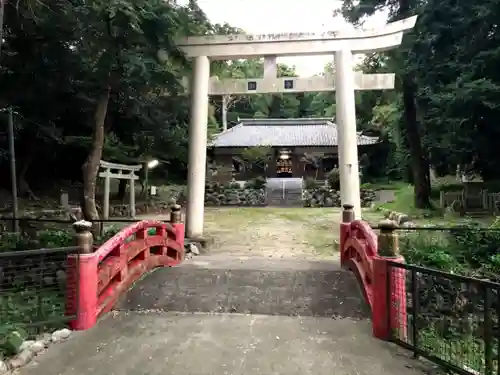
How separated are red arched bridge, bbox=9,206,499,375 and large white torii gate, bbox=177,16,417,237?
351cm

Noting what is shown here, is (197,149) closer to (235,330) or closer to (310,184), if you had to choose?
(235,330)

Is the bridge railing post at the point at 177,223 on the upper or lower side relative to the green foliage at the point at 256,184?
lower

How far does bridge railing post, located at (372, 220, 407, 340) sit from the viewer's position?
469 cm

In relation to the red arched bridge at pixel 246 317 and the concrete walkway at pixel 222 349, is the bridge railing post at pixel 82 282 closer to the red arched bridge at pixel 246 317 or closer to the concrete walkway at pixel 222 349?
the red arched bridge at pixel 246 317

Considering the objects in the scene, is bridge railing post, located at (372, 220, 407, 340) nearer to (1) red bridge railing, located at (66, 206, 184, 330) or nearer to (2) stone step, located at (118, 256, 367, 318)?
(2) stone step, located at (118, 256, 367, 318)

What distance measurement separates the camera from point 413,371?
3953 mm

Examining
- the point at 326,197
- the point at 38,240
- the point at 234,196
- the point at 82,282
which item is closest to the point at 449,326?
the point at 82,282

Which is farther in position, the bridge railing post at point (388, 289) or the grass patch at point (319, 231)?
the grass patch at point (319, 231)

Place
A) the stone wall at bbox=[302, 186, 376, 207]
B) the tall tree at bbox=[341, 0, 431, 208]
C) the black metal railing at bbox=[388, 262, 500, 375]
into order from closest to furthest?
the black metal railing at bbox=[388, 262, 500, 375]
the tall tree at bbox=[341, 0, 431, 208]
the stone wall at bbox=[302, 186, 376, 207]

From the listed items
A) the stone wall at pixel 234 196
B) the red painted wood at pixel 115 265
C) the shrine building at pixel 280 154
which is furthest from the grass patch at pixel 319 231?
the shrine building at pixel 280 154

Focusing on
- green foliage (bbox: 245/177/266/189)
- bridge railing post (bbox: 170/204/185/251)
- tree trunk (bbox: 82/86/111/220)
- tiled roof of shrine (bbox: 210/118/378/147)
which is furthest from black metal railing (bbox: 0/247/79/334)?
tiled roof of shrine (bbox: 210/118/378/147)

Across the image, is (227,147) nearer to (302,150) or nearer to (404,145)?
(302,150)

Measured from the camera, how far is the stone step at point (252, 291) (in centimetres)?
588

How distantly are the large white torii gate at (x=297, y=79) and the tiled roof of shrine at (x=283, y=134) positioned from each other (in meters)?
17.6
